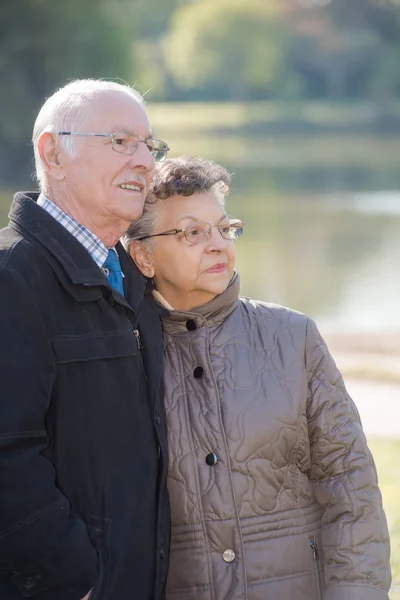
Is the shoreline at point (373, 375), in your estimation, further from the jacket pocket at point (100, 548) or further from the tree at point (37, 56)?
the tree at point (37, 56)

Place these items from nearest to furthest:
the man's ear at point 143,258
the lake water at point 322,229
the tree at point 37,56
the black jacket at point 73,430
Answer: the black jacket at point 73,430 → the man's ear at point 143,258 → the lake water at point 322,229 → the tree at point 37,56

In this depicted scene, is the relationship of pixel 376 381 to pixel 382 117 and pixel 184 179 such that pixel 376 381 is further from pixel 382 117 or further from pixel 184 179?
pixel 382 117

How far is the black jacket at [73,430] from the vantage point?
6.89 ft

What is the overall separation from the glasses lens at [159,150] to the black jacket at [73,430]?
33cm

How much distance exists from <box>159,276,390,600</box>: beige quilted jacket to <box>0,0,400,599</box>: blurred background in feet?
4.75

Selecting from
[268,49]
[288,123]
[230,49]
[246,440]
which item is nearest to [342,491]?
[246,440]

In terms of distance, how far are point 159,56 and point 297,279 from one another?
176 feet

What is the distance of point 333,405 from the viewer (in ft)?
8.30

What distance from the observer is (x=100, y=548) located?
2225 millimetres

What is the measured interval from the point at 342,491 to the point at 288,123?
172 ft

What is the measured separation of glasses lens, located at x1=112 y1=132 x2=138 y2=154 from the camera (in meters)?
2.41

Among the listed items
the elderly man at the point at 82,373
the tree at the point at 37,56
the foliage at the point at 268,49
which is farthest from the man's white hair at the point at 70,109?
the foliage at the point at 268,49

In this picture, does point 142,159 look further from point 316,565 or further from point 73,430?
point 316,565

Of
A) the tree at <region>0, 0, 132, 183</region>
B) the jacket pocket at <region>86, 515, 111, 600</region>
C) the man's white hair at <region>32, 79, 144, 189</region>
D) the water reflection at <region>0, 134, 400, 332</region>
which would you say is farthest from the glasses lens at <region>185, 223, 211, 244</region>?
the tree at <region>0, 0, 132, 183</region>
